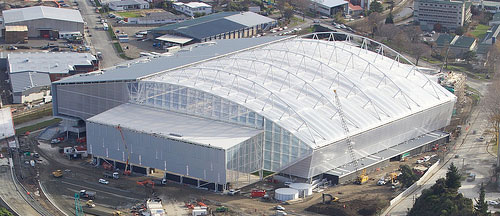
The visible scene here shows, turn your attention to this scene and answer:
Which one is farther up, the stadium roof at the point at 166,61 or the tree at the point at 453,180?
the stadium roof at the point at 166,61

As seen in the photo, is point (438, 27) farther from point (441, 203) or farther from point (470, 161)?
point (441, 203)

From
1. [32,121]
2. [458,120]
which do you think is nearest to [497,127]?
[458,120]

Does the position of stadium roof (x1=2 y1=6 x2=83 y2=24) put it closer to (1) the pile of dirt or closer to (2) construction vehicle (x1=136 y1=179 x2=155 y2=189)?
(2) construction vehicle (x1=136 y1=179 x2=155 y2=189)

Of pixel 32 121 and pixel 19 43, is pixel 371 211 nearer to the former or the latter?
pixel 32 121

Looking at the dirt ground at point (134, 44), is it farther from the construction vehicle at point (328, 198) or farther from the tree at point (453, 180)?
the tree at point (453, 180)

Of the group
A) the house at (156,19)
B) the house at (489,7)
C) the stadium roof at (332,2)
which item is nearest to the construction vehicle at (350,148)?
the house at (156,19)

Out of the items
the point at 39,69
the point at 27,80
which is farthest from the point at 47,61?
the point at 27,80
